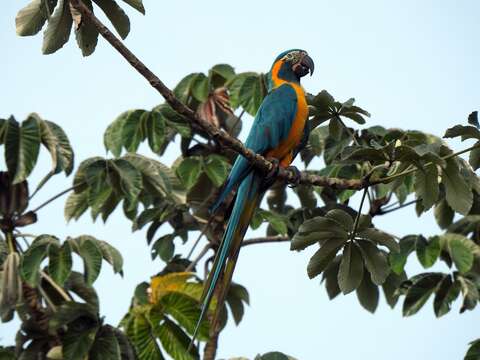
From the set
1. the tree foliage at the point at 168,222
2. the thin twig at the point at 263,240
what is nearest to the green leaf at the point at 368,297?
the tree foliage at the point at 168,222

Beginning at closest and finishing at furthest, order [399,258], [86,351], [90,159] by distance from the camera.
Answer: [86,351], [399,258], [90,159]

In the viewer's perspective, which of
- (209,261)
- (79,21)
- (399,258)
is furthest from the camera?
(209,261)

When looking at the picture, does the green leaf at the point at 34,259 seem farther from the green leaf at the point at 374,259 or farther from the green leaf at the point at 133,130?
the green leaf at the point at 374,259

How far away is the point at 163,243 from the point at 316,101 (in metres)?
2.71

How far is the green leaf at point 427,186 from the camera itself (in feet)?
8.82

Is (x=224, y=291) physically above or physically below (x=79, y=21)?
below

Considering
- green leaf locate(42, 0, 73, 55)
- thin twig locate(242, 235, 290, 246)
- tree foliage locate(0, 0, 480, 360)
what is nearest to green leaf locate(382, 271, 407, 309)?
tree foliage locate(0, 0, 480, 360)

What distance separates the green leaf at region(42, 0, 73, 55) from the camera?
8.42 feet

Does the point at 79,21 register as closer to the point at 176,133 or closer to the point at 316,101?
the point at 316,101

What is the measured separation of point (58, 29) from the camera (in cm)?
259

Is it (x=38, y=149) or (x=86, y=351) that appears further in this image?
(x=38, y=149)

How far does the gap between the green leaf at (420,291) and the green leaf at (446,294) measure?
36 millimetres

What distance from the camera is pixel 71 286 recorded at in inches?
199

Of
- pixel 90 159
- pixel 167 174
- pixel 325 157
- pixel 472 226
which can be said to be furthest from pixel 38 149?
pixel 472 226
